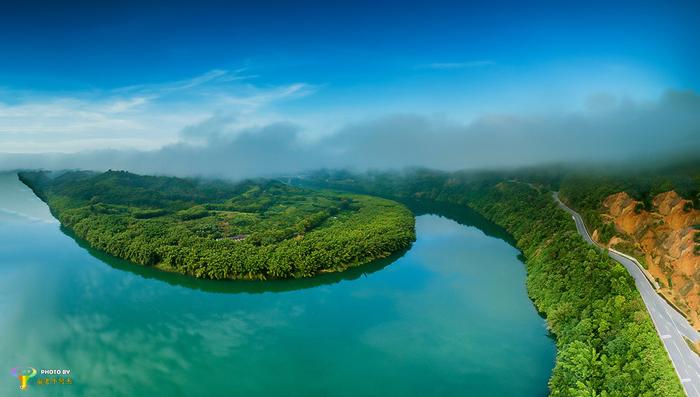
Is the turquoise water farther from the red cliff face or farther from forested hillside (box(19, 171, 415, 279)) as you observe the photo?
the red cliff face

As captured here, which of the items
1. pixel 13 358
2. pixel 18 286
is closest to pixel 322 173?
pixel 18 286

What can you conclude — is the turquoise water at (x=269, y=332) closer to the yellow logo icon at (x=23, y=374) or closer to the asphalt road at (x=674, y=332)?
the yellow logo icon at (x=23, y=374)

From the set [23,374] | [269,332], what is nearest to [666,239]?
[269,332]

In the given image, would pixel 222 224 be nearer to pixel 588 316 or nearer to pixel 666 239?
pixel 588 316

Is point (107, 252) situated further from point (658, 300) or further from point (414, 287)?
point (658, 300)

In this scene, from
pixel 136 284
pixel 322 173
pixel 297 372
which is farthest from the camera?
pixel 322 173

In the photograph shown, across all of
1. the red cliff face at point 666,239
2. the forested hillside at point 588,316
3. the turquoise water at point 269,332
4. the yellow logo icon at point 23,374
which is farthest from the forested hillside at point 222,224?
the red cliff face at point 666,239

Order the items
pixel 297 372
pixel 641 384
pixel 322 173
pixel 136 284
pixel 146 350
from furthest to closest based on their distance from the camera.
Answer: pixel 322 173 < pixel 136 284 < pixel 146 350 < pixel 297 372 < pixel 641 384
